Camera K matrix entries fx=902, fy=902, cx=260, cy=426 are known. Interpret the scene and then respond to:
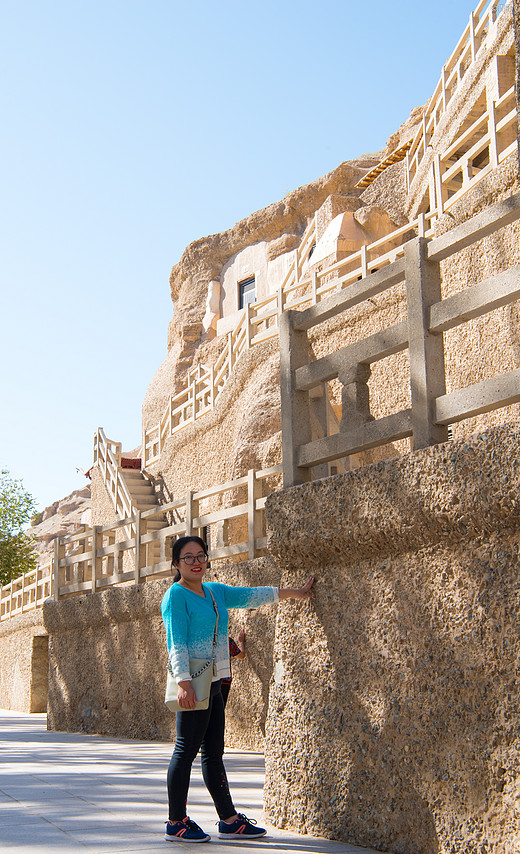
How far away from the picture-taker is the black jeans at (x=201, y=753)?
13.8 feet

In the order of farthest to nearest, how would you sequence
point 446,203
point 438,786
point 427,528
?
1. point 446,203
2. point 427,528
3. point 438,786

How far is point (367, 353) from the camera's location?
465cm

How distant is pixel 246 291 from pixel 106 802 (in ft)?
96.3

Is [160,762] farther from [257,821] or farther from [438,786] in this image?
[438,786]

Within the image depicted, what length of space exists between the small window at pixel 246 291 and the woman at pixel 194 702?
29.2m

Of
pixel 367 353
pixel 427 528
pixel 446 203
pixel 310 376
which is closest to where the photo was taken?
pixel 427 528


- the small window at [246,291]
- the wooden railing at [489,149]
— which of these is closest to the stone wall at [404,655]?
the wooden railing at [489,149]

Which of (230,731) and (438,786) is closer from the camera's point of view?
(438,786)

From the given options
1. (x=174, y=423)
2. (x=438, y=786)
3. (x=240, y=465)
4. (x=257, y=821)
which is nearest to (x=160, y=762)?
(x=257, y=821)

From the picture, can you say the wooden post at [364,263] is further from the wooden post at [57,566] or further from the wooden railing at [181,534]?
the wooden post at [57,566]

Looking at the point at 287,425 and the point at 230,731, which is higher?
the point at 287,425

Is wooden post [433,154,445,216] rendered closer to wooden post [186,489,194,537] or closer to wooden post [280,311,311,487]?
wooden post [186,489,194,537]

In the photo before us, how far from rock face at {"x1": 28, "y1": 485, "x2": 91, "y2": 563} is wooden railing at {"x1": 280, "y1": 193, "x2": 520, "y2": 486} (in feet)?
154

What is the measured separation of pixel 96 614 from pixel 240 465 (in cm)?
459
